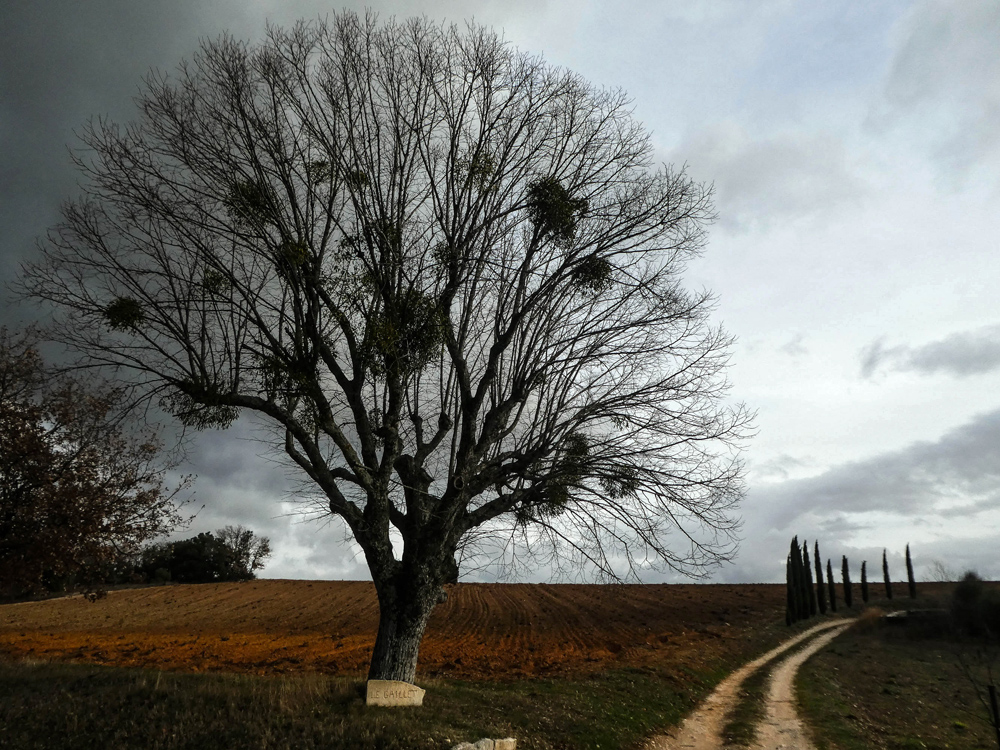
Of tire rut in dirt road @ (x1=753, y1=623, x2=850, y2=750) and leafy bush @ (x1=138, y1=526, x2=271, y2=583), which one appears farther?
leafy bush @ (x1=138, y1=526, x2=271, y2=583)

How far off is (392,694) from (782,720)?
9072 millimetres

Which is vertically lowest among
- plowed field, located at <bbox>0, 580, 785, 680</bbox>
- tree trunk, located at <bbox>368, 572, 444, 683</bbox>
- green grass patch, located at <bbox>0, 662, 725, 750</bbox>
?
plowed field, located at <bbox>0, 580, 785, 680</bbox>

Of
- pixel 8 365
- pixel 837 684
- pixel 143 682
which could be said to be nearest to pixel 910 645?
pixel 837 684

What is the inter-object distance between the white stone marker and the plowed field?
6.16 m

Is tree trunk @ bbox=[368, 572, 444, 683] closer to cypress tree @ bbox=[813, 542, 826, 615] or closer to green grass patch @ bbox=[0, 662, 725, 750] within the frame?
green grass patch @ bbox=[0, 662, 725, 750]

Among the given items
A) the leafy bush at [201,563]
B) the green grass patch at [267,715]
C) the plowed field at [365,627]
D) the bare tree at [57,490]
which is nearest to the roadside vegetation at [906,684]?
the plowed field at [365,627]

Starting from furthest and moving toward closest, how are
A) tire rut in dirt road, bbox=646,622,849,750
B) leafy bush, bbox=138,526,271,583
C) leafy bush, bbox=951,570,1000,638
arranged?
leafy bush, bbox=138,526,271,583, leafy bush, bbox=951,570,1000,638, tire rut in dirt road, bbox=646,622,849,750

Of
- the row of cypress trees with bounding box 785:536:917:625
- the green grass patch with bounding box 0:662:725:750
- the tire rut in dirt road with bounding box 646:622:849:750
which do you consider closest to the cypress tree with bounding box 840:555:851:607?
the row of cypress trees with bounding box 785:536:917:625

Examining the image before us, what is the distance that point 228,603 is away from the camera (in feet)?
131

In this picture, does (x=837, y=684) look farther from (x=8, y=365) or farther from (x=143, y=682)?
(x=8, y=365)

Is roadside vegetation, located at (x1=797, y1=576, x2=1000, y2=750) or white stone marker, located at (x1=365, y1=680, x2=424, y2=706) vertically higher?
white stone marker, located at (x1=365, y1=680, x2=424, y2=706)

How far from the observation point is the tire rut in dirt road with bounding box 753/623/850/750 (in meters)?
11.5

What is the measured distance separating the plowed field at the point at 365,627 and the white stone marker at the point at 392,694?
6.16 meters

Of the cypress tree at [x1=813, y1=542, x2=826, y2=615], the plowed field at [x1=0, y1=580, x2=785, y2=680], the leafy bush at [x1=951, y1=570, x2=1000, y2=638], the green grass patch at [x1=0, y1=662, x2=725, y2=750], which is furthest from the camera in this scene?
the cypress tree at [x1=813, y1=542, x2=826, y2=615]
